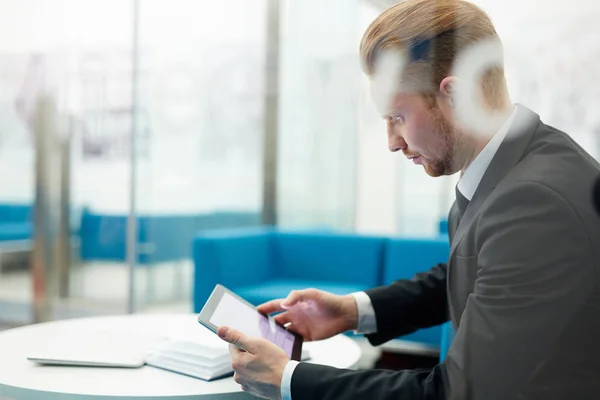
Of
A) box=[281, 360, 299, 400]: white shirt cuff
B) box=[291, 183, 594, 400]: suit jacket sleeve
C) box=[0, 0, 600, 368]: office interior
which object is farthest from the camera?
box=[0, 0, 600, 368]: office interior

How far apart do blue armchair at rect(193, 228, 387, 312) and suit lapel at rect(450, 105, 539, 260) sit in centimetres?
180

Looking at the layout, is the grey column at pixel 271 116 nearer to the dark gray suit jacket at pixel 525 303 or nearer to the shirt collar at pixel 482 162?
the shirt collar at pixel 482 162

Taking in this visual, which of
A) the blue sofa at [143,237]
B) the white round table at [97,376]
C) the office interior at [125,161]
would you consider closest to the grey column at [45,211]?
the office interior at [125,161]

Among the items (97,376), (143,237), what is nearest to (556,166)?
(97,376)

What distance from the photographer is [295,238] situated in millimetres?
3279

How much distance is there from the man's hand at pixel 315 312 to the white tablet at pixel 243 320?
4cm

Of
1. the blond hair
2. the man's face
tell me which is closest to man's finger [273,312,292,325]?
the man's face

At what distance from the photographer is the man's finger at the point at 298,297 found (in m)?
1.28

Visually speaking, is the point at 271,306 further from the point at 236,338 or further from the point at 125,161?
the point at 125,161

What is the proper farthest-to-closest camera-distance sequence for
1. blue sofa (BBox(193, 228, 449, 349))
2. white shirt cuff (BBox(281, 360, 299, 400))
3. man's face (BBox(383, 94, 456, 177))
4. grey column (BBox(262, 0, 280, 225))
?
1. grey column (BBox(262, 0, 280, 225))
2. blue sofa (BBox(193, 228, 449, 349))
3. man's face (BBox(383, 94, 456, 177))
4. white shirt cuff (BBox(281, 360, 299, 400))

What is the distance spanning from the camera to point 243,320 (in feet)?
3.59

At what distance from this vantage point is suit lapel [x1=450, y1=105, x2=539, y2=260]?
93 centimetres

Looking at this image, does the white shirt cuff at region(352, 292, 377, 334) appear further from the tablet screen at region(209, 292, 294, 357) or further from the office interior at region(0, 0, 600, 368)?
the office interior at region(0, 0, 600, 368)

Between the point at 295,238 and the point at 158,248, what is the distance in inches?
28.1
